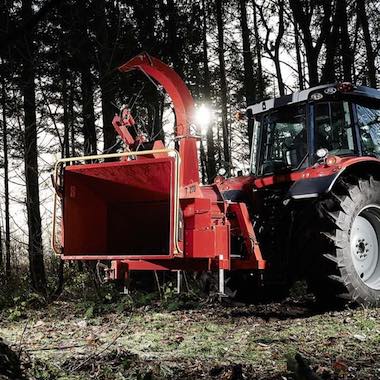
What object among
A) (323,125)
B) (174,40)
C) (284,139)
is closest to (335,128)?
(323,125)

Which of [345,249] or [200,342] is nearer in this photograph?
[200,342]

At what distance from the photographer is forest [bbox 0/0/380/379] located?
12.9ft

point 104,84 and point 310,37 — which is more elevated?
point 310,37

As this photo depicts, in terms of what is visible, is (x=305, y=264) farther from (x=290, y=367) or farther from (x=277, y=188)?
(x=290, y=367)

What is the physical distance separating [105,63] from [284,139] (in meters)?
4.47

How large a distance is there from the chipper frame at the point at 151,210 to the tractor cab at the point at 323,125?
40.2 inches

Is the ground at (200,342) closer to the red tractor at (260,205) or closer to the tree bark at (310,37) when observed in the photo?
the red tractor at (260,205)

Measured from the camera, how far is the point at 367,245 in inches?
250

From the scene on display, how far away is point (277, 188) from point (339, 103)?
1.21 meters

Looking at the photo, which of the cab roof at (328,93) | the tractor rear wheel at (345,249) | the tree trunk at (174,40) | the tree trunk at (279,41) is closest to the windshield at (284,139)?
the cab roof at (328,93)

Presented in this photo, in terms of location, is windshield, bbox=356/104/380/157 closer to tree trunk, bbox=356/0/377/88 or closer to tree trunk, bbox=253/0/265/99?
tree trunk, bbox=356/0/377/88

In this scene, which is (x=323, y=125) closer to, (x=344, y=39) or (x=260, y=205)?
(x=260, y=205)

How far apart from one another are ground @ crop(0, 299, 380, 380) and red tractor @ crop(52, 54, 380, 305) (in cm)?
50

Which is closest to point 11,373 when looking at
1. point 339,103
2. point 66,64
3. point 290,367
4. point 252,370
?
point 290,367
